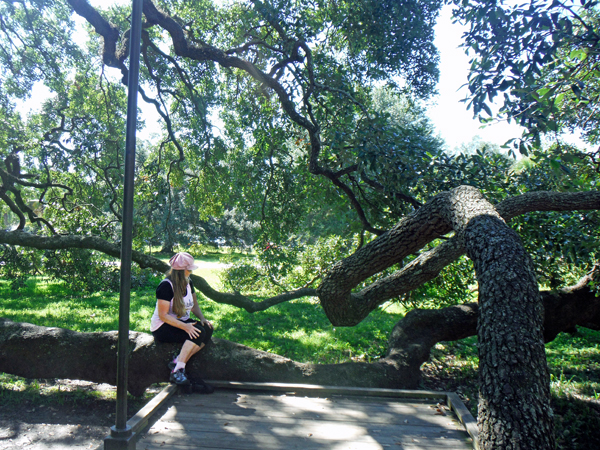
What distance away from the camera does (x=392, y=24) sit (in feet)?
21.2

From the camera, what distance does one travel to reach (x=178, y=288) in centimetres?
419

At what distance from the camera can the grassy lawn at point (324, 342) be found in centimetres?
492

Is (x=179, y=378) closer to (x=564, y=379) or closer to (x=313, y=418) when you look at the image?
(x=313, y=418)

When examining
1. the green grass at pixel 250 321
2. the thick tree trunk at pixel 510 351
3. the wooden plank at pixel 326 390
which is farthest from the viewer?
the green grass at pixel 250 321

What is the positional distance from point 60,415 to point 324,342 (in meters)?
4.32

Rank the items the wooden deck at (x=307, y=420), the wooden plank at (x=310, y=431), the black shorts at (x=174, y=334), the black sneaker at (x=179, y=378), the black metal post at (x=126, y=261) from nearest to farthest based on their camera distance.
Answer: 1. the black metal post at (x=126, y=261)
2. the wooden deck at (x=307, y=420)
3. the wooden plank at (x=310, y=431)
4. the black sneaker at (x=179, y=378)
5. the black shorts at (x=174, y=334)

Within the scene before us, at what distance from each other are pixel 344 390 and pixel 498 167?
13.4 ft

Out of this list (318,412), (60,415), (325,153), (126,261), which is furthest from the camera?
(325,153)

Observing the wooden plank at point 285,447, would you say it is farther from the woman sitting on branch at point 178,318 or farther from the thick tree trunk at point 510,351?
the woman sitting on branch at point 178,318

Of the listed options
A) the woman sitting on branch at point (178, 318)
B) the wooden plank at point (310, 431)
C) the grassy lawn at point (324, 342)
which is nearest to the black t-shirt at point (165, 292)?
the woman sitting on branch at point (178, 318)

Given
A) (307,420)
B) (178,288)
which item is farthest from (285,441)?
(178,288)

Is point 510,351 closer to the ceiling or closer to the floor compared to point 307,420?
closer to the ceiling

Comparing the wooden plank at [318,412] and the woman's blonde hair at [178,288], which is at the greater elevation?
the woman's blonde hair at [178,288]

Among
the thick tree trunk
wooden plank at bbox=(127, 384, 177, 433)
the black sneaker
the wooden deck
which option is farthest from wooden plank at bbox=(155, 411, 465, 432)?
the thick tree trunk
